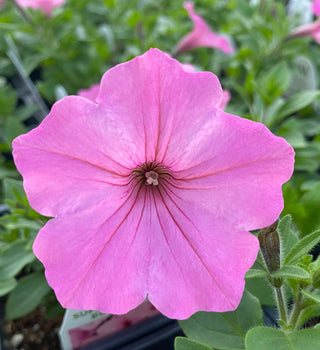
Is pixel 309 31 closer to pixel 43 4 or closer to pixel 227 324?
pixel 43 4

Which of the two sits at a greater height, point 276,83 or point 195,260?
point 195,260

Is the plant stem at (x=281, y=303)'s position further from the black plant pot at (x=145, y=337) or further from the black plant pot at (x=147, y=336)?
the black plant pot at (x=145, y=337)

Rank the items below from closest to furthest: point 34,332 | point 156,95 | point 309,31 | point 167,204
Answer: point 156,95, point 167,204, point 34,332, point 309,31

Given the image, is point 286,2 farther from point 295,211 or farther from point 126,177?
point 126,177

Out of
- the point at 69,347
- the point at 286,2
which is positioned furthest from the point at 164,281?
the point at 286,2

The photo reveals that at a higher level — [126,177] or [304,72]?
[126,177]

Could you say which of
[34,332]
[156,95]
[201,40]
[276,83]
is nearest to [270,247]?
[156,95]

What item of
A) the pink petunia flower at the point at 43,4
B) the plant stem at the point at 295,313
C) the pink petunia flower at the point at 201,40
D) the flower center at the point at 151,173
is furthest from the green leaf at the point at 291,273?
the pink petunia flower at the point at 43,4
